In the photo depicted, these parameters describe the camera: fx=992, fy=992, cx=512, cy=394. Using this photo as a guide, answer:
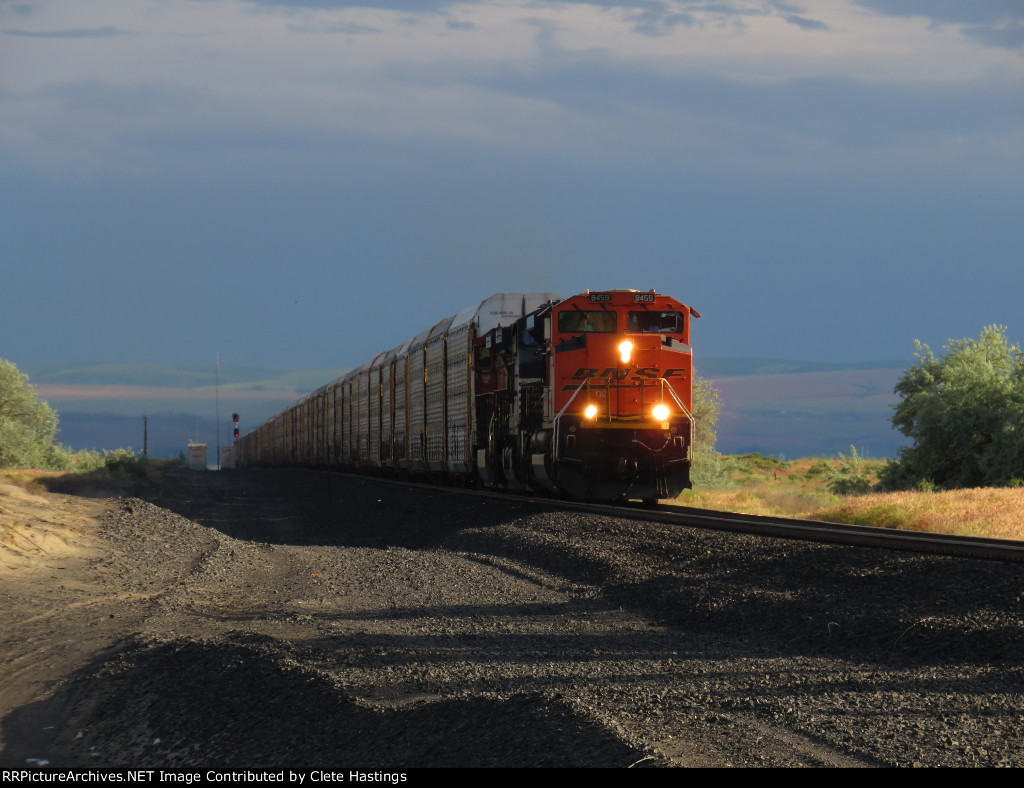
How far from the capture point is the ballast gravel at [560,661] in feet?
19.6

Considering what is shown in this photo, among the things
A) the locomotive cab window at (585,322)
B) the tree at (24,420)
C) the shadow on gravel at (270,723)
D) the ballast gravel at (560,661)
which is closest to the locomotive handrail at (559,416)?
the locomotive cab window at (585,322)

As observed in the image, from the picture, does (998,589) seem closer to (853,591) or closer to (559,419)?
(853,591)

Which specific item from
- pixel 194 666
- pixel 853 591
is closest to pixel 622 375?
pixel 853 591

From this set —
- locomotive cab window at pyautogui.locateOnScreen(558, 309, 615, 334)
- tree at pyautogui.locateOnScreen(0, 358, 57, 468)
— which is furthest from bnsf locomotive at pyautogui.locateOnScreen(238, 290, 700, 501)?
tree at pyautogui.locateOnScreen(0, 358, 57, 468)

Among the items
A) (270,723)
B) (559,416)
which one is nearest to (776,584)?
(270,723)

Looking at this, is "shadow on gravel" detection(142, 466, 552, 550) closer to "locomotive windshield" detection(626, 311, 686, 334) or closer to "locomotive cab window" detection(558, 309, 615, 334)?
"locomotive cab window" detection(558, 309, 615, 334)

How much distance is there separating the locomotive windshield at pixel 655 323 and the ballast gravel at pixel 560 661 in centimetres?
541

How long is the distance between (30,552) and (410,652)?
10.1 meters

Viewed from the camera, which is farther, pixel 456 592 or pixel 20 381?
pixel 20 381

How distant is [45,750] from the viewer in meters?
7.27

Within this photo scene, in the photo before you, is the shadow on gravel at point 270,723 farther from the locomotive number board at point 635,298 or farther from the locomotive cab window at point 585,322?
the locomotive number board at point 635,298

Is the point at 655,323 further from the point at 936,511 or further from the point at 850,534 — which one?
the point at 850,534

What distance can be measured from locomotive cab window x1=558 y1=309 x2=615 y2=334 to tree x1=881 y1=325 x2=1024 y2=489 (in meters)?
20.4

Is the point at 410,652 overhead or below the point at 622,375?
below
